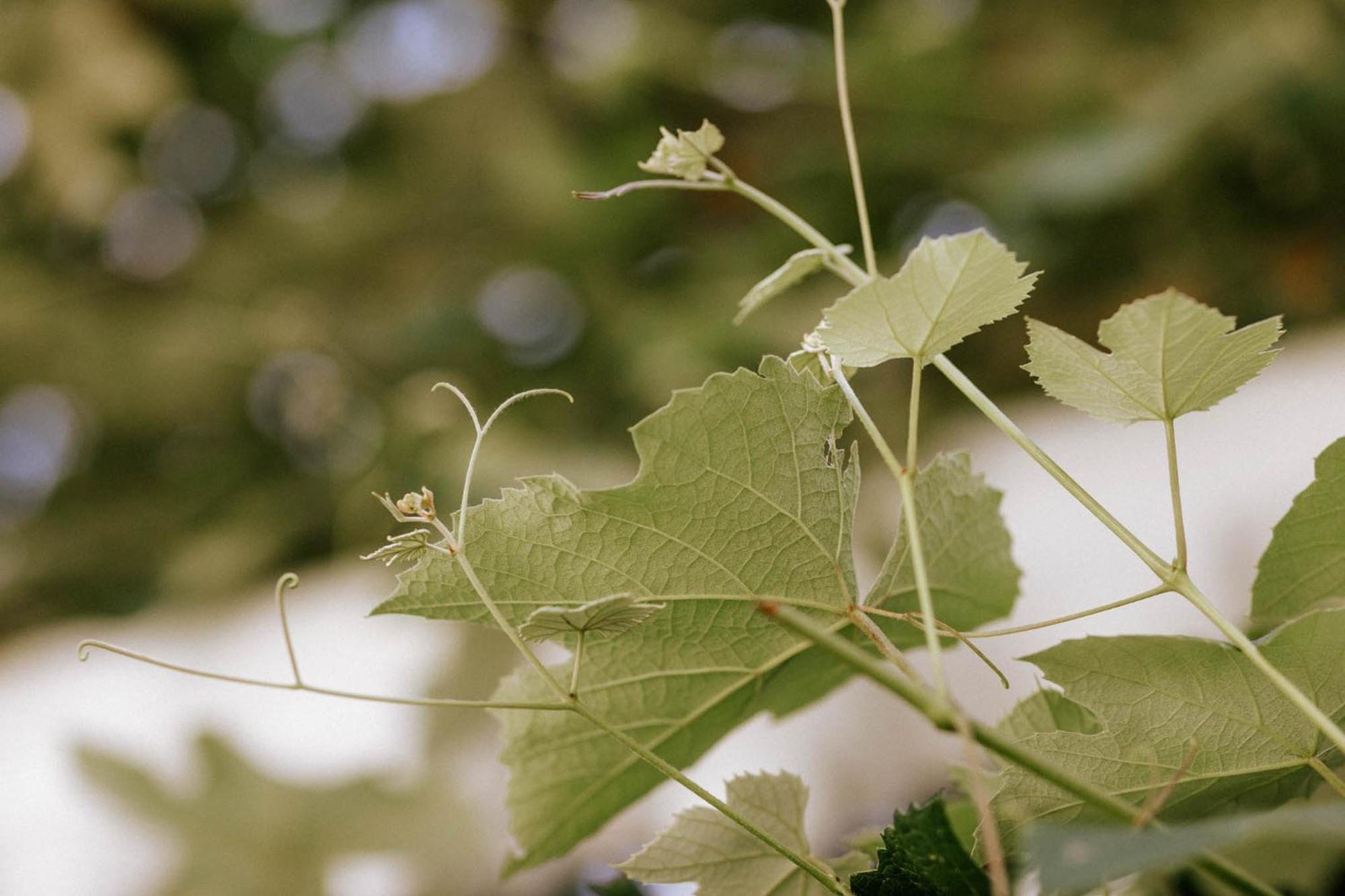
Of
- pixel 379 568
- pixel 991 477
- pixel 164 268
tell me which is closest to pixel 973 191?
pixel 991 477

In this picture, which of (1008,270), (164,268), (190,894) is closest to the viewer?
(1008,270)

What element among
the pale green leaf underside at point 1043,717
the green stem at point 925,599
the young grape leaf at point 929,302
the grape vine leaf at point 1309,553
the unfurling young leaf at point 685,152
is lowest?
the pale green leaf underside at point 1043,717

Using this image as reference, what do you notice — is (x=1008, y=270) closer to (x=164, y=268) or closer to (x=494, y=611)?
(x=494, y=611)

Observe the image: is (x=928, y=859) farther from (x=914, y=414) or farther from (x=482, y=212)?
(x=482, y=212)

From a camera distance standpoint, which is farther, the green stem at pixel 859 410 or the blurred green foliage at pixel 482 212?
the blurred green foliage at pixel 482 212

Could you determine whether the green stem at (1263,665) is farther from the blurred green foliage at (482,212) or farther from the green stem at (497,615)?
the blurred green foliage at (482,212)

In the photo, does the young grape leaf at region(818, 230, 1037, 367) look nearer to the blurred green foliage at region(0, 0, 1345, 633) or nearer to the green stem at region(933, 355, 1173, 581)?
the green stem at region(933, 355, 1173, 581)

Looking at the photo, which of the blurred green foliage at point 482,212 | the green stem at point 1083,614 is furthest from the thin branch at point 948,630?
the blurred green foliage at point 482,212

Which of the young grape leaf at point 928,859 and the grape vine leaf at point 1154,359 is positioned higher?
the grape vine leaf at point 1154,359
